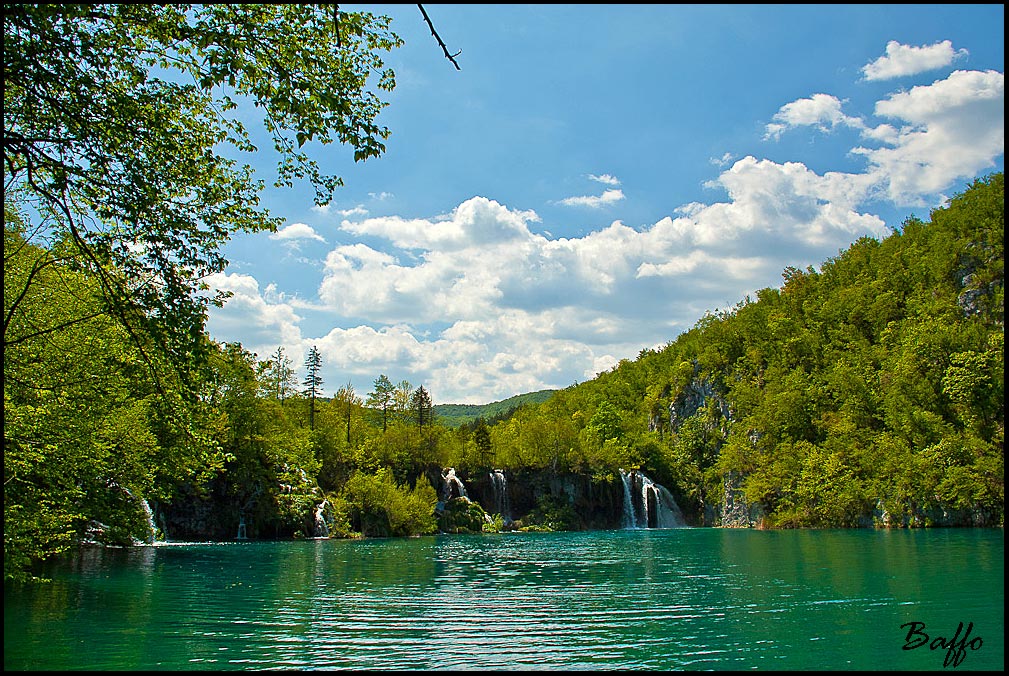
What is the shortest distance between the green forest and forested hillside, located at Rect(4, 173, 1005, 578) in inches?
7.1

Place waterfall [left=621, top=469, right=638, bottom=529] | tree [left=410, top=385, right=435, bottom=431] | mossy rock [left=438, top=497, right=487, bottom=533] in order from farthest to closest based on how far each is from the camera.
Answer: tree [left=410, top=385, right=435, bottom=431], waterfall [left=621, top=469, right=638, bottom=529], mossy rock [left=438, top=497, right=487, bottom=533]

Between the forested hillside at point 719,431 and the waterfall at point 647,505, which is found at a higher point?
the forested hillside at point 719,431

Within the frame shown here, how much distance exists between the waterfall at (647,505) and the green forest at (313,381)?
2.90 m

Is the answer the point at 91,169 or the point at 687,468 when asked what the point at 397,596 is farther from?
the point at 687,468

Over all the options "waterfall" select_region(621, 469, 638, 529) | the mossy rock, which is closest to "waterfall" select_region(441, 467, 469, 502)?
the mossy rock

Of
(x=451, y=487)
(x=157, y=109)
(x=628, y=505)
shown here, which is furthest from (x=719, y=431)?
(x=157, y=109)

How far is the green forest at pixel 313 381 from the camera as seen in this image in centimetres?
788

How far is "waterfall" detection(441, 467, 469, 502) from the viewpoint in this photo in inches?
2601

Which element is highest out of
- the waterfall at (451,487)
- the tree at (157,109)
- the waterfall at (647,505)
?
the tree at (157,109)

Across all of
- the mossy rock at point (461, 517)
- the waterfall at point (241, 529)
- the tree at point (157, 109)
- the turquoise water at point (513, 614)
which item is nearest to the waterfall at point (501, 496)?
the mossy rock at point (461, 517)

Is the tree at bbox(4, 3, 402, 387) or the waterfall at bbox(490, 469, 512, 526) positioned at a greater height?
the tree at bbox(4, 3, 402, 387)

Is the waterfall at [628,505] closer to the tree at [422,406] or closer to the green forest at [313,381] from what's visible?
the green forest at [313,381]

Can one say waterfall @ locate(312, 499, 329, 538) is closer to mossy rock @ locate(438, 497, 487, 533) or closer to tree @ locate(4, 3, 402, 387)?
mossy rock @ locate(438, 497, 487, 533)

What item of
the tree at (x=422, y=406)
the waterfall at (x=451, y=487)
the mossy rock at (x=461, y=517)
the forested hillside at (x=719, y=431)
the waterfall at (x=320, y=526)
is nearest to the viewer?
the forested hillside at (x=719, y=431)
